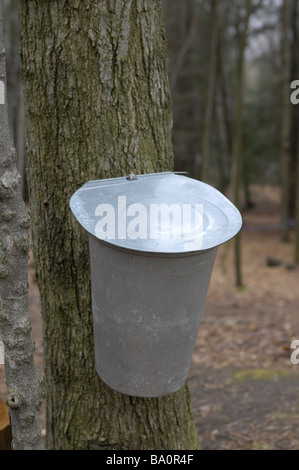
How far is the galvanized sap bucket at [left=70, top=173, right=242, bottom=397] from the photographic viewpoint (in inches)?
65.3

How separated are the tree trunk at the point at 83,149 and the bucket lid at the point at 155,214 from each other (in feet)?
0.95

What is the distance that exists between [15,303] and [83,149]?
795mm

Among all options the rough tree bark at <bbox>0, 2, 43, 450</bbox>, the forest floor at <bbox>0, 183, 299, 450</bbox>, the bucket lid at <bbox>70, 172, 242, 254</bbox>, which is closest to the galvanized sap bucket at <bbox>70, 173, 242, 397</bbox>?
the bucket lid at <bbox>70, 172, 242, 254</bbox>

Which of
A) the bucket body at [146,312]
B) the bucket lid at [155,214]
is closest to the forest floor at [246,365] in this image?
the bucket body at [146,312]

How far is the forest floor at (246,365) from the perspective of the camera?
3.08m

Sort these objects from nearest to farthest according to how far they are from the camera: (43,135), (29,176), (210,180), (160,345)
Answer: (160,345) < (43,135) < (29,176) < (210,180)

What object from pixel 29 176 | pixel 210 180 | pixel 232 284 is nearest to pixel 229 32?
pixel 210 180

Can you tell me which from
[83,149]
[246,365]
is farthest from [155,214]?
[246,365]

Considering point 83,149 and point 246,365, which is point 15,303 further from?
point 246,365

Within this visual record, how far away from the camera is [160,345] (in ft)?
5.89
